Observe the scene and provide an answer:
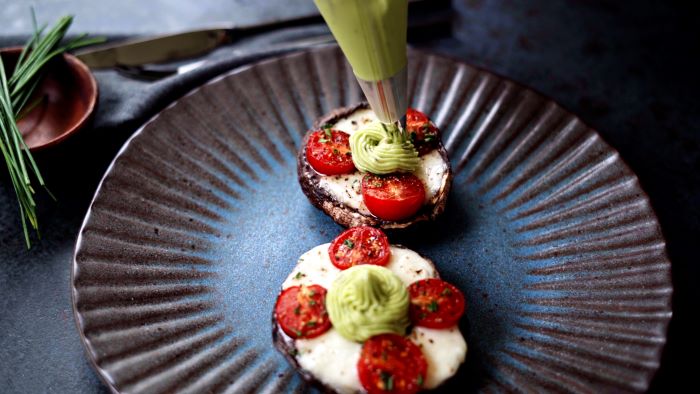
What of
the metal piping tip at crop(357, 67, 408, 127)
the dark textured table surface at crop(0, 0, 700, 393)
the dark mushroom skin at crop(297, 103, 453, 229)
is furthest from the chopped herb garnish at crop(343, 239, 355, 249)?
the dark textured table surface at crop(0, 0, 700, 393)

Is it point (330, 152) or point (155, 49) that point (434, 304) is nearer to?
point (330, 152)

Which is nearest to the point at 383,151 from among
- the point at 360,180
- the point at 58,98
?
the point at 360,180

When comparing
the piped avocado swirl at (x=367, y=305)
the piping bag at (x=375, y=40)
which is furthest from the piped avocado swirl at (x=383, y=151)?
the piped avocado swirl at (x=367, y=305)

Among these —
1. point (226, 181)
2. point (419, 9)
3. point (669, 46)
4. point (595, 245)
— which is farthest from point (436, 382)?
point (669, 46)

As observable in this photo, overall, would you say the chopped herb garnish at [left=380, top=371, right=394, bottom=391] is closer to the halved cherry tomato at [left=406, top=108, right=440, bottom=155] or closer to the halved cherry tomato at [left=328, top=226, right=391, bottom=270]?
the halved cherry tomato at [left=328, top=226, right=391, bottom=270]

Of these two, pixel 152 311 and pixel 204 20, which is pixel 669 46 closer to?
pixel 204 20

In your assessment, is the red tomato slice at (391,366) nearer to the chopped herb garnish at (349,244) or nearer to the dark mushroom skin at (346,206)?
the chopped herb garnish at (349,244)
